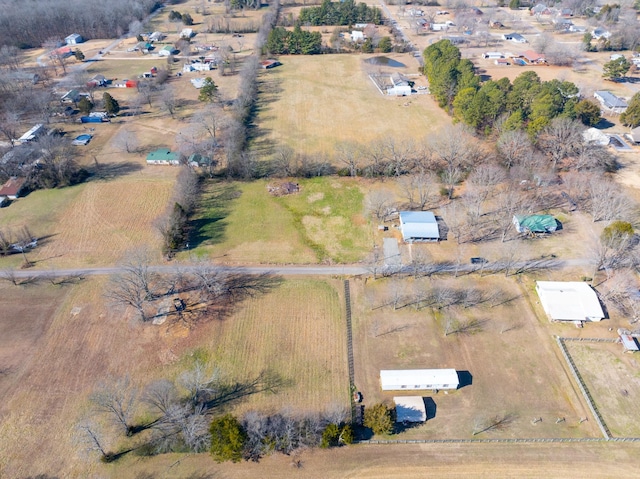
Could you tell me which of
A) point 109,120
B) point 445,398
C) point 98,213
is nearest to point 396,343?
point 445,398

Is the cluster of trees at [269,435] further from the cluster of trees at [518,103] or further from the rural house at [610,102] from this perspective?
the rural house at [610,102]

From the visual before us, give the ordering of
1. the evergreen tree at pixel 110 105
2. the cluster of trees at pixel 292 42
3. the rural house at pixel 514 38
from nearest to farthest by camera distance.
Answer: the evergreen tree at pixel 110 105 < the cluster of trees at pixel 292 42 < the rural house at pixel 514 38

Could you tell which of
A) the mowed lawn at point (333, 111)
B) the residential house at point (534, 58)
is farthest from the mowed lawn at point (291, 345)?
the residential house at point (534, 58)

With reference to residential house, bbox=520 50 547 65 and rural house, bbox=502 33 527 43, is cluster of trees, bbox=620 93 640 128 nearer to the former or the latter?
residential house, bbox=520 50 547 65

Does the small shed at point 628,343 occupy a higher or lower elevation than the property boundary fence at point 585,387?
higher

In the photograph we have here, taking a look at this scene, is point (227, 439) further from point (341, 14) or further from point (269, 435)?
point (341, 14)

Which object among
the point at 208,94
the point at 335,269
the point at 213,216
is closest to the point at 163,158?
the point at 213,216

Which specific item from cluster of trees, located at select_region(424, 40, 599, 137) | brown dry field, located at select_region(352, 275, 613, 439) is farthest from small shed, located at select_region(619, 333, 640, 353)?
cluster of trees, located at select_region(424, 40, 599, 137)
